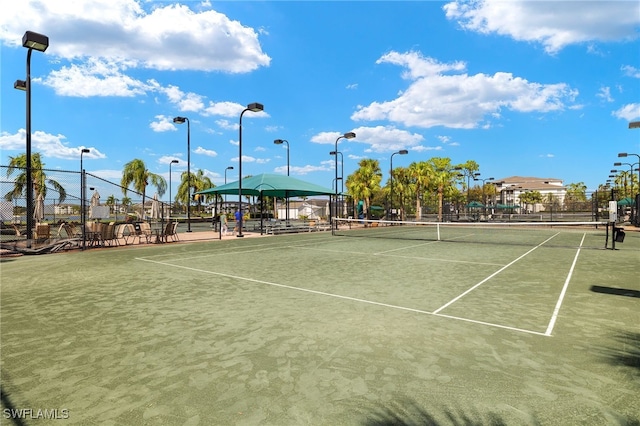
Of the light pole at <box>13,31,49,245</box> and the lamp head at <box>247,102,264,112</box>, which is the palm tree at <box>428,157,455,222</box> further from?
the light pole at <box>13,31,49,245</box>

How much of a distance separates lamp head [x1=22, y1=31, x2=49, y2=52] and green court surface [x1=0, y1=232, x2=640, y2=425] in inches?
331

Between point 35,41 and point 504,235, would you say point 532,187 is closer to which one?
point 504,235

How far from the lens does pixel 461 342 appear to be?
14.4 ft

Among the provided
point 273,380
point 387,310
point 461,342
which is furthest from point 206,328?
point 461,342

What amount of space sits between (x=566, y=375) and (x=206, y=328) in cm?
402

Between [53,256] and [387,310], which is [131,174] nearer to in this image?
[53,256]

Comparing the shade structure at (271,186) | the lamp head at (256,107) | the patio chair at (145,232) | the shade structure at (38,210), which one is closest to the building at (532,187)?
the shade structure at (271,186)

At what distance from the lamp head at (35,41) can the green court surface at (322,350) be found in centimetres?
842

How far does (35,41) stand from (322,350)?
14543mm

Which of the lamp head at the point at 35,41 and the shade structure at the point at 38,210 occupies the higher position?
the lamp head at the point at 35,41

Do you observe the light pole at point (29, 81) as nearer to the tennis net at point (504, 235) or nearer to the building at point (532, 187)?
the tennis net at point (504, 235)

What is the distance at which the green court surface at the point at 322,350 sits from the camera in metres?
2.96

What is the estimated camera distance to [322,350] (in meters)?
4.15

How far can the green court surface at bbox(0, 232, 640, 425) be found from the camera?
2955mm
